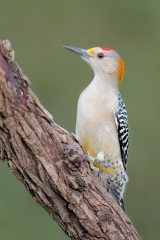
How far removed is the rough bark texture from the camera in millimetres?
4016

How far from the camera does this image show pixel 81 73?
10.0 meters

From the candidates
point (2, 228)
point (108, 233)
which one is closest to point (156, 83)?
point (2, 228)

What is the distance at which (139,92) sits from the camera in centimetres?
995

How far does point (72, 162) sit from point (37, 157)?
0.19 meters

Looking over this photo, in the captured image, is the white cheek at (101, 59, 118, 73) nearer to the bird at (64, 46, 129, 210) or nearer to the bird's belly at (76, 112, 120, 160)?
the bird at (64, 46, 129, 210)

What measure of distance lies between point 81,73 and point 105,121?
427 cm

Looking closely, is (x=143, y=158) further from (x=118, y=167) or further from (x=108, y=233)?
(x=108, y=233)

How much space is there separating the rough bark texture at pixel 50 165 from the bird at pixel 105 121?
116cm

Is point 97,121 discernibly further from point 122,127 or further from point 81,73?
point 81,73

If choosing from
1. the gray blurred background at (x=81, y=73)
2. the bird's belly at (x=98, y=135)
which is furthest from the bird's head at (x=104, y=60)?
the gray blurred background at (x=81, y=73)

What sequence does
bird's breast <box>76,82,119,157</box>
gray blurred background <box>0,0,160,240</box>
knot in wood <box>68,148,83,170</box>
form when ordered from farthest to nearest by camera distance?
gray blurred background <box>0,0,160,240</box> → bird's breast <box>76,82,119,157</box> → knot in wood <box>68,148,83,170</box>

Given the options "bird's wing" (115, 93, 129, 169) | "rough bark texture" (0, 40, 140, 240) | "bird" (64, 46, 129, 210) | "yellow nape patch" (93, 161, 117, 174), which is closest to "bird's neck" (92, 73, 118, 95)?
"bird" (64, 46, 129, 210)

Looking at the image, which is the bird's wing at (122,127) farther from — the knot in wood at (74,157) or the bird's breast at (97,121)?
the knot in wood at (74,157)

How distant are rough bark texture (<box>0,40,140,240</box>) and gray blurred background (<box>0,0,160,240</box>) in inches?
142
